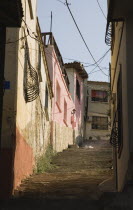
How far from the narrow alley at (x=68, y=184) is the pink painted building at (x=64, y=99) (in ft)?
8.11

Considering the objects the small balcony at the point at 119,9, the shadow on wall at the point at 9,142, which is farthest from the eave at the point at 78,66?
the small balcony at the point at 119,9

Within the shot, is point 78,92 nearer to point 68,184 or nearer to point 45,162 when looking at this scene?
point 45,162

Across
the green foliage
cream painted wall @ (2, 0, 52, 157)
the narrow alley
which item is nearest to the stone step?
the narrow alley

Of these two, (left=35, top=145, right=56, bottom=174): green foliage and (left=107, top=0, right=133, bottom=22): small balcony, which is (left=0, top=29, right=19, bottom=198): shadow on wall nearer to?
(left=107, top=0, right=133, bottom=22): small balcony

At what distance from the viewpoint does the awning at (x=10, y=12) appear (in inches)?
295

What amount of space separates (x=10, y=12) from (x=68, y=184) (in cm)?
506

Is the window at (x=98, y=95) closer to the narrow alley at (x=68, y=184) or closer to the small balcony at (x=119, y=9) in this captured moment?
the narrow alley at (x=68, y=184)

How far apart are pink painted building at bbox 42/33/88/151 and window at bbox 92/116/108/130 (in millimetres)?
2300

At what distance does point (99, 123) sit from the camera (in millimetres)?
35750

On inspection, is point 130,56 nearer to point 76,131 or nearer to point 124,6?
point 124,6

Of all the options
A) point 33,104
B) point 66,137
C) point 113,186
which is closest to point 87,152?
point 66,137

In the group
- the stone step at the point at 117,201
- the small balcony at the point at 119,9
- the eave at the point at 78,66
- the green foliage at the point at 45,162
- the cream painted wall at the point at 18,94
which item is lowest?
the green foliage at the point at 45,162

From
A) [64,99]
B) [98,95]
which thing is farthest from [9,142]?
[98,95]

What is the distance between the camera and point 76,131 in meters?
29.2
